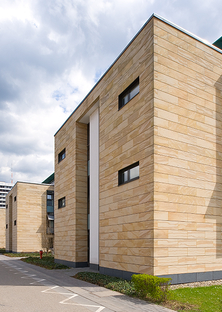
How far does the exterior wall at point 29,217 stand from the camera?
41.8m

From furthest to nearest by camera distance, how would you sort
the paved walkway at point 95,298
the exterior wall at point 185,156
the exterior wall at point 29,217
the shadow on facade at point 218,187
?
the exterior wall at point 29,217 < the shadow on facade at point 218,187 < the exterior wall at point 185,156 < the paved walkway at point 95,298

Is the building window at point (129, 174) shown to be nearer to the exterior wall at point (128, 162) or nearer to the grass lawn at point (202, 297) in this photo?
the exterior wall at point (128, 162)

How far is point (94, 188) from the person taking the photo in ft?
63.3

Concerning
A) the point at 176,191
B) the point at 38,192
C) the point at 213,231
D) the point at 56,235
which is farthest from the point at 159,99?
the point at 38,192

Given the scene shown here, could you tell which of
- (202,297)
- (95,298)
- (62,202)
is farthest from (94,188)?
(202,297)

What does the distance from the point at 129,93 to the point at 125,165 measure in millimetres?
3693

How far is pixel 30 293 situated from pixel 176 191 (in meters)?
7.03

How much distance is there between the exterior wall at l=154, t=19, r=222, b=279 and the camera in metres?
11.7

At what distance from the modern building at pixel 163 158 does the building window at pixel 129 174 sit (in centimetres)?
5

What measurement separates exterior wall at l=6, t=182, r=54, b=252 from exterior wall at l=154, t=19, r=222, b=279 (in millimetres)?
32363

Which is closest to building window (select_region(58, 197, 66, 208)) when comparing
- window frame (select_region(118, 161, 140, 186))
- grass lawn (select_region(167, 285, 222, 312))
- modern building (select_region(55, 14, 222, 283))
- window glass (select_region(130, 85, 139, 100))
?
modern building (select_region(55, 14, 222, 283))

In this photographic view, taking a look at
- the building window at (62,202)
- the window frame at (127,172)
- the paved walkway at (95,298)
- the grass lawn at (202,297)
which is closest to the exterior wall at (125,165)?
the window frame at (127,172)

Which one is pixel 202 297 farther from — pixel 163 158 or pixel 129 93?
pixel 129 93

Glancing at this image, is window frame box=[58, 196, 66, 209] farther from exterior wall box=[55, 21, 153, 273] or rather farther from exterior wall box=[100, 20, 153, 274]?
exterior wall box=[100, 20, 153, 274]
